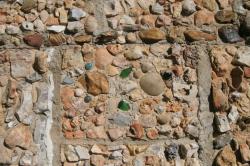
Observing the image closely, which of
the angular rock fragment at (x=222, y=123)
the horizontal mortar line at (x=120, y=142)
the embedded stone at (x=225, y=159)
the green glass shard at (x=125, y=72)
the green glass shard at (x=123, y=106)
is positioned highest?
the green glass shard at (x=125, y=72)

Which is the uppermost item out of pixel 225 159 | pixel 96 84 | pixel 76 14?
pixel 76 14

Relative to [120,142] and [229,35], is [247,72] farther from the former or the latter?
[120,142]

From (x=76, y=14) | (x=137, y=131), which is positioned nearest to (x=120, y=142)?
(x=137, y=131)

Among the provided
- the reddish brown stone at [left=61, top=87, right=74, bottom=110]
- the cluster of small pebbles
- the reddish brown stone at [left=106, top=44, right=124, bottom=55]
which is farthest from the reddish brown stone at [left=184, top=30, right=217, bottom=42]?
the reddish brown stone at [left=61, top=87, right=74, bottom=110]

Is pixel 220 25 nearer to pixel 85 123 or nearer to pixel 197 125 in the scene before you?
pixel 197 125

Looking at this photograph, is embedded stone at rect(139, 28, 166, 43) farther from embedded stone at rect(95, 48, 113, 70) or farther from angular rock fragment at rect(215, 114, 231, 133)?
angular rock fragment at rect(215, 114, 231, 133)

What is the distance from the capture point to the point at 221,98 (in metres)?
0.98

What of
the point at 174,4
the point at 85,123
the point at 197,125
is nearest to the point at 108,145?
the point at 85,123

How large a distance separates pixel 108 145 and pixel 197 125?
0.16m

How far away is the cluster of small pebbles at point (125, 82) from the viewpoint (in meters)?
0.96

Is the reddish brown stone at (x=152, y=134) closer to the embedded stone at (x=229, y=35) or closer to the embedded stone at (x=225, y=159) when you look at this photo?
the embedded stone at (x=225, y=159)

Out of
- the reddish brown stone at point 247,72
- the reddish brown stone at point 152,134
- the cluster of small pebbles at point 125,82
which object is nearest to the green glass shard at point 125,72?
the cluster of small pebbles at point 125,82

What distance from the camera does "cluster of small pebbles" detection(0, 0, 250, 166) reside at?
3.15 ft

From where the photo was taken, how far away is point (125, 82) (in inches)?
38.8
